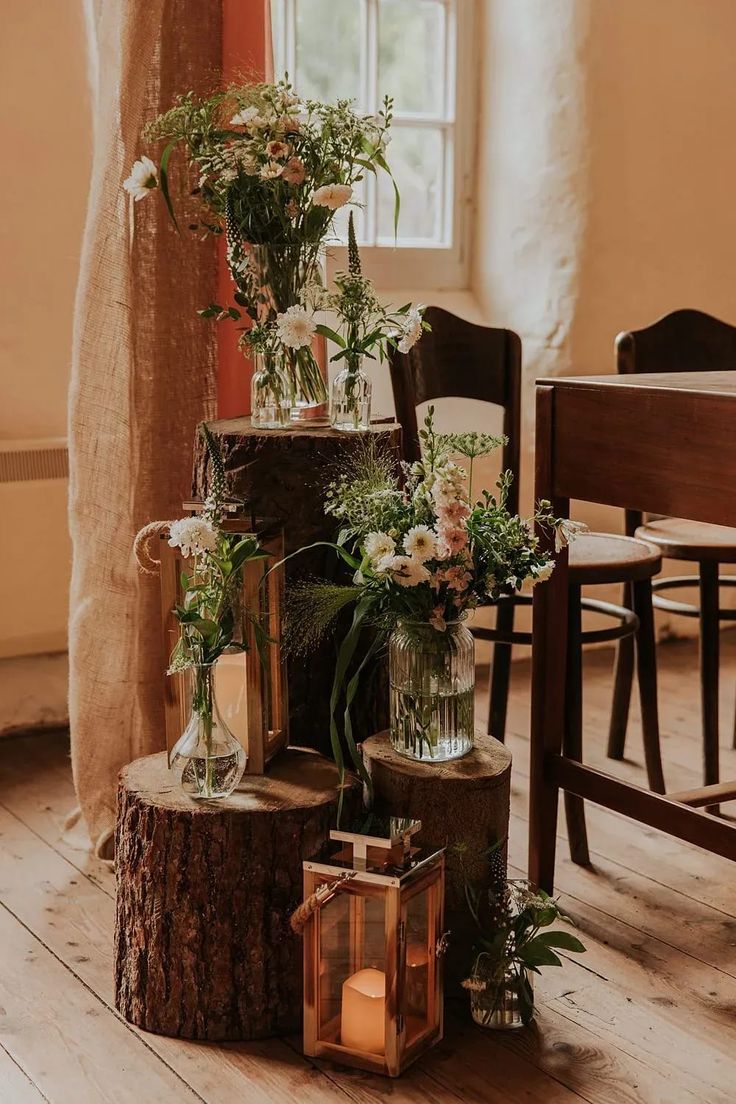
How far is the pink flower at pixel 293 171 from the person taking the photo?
191 cm

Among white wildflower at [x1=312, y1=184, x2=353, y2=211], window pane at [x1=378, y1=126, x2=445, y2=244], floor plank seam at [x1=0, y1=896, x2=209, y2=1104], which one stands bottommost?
floor plank seam at [x1=0, y1=896, x2=209, y2=1104]

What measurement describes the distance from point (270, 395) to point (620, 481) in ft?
1.82

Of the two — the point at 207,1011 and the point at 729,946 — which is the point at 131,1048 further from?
the point at 729,946

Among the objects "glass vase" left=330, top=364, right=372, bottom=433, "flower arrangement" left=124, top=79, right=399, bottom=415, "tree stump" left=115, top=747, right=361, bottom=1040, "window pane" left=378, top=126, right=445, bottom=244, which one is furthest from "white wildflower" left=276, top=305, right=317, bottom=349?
"window pane" left=378, top=126, right=445, bottom=244

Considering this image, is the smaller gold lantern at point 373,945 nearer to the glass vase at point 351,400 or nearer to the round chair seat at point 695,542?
the glass vase at point 351,400

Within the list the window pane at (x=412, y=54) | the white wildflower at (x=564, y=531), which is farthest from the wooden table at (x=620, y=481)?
the window pane at (x=412, y=54)

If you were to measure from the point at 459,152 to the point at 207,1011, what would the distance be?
265 centimetres

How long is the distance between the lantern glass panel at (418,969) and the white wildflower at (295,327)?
0.80 m

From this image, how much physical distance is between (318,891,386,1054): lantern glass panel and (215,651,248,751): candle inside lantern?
0.30 metres

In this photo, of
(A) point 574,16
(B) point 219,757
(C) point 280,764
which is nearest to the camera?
(B) point 219,757

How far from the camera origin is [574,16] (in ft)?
11.4

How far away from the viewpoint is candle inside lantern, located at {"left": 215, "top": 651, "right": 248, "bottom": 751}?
183cm

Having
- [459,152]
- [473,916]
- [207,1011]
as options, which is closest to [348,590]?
[473,916]

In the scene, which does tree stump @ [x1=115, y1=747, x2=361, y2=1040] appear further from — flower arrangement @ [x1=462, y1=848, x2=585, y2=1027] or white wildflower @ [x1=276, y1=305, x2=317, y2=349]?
Answer: white wildflower @ [x1=276, y1=305, x2=317, y2=349]
